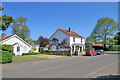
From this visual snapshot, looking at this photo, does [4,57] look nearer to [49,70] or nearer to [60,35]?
[49,70]

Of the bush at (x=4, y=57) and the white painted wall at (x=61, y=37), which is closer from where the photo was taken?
the bush at (x=4, y=57)

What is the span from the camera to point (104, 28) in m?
48.8

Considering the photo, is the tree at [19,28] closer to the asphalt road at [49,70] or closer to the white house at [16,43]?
the white house at [16,43]

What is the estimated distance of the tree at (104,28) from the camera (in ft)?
157

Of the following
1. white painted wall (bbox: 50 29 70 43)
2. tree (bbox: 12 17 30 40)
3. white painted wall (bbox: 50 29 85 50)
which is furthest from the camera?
tree (bbox: 12 17 30 40)

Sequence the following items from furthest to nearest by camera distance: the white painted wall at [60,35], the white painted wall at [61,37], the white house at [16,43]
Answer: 1. the white painted wall at [60,35]
2. the white painted wall at [61,37]
3. the white house at [16,43]

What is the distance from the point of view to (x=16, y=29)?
49.0m

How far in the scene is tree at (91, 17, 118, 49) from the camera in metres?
47.8

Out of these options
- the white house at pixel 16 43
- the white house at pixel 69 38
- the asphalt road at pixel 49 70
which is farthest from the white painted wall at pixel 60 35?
the asphalt road at pixel 49 70

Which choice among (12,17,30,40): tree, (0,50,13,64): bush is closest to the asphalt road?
(0,50,13,64): bush

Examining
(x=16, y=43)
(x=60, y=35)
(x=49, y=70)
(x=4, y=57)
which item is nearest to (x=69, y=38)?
(x=60, y=35)

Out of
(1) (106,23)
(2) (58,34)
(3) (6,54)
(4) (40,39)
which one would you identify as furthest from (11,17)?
(4) (40,39)

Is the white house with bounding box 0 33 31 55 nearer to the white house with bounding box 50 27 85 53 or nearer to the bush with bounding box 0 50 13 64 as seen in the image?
the white house with bounding box 50 27 85 53

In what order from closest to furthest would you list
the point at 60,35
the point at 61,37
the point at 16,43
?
the point at 16,43, the point at 61,37, the point at 60,35
